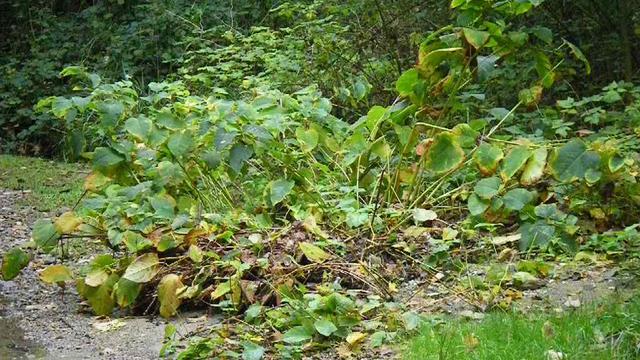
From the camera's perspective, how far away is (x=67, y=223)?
4.79 m

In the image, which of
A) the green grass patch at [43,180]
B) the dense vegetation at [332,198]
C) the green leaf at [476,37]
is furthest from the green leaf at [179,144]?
the green grass patch at [43,180]

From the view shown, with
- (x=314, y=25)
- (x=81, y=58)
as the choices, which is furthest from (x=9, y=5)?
(x=314, y=25)

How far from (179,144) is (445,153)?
4.93 ft

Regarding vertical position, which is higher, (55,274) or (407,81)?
(407,81)

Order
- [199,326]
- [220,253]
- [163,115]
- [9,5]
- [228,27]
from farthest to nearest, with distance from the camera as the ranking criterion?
[9,5] → [228,27] → [163,115] → [220,253] → [199,326]

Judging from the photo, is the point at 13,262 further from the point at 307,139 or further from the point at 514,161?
the point at 514,161

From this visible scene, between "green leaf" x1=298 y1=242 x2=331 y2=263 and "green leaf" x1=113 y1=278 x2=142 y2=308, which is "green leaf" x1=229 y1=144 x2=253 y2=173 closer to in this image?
"green leaf" x1=298 y1=242 x2=331 y2=263

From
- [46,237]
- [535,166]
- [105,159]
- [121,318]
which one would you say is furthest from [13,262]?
[535,166]

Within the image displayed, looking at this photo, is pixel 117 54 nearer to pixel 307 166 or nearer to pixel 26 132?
pixel 26 132

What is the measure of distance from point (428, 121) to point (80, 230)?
2.21m

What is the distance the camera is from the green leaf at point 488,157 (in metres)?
5.23

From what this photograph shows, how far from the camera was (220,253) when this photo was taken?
4828mm

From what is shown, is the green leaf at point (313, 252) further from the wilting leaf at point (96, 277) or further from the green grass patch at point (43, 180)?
the green grass patch at point (43, 180)

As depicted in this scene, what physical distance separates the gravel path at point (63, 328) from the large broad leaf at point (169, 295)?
0.07m
